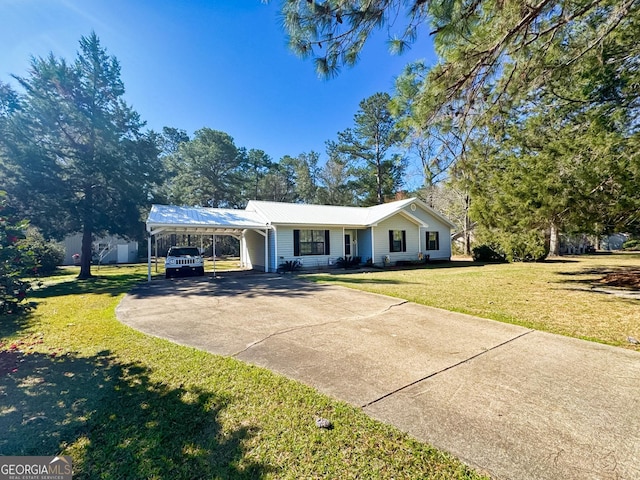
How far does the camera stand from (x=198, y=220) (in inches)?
579

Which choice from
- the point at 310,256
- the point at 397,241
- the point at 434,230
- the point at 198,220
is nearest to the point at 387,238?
the point at 397,241

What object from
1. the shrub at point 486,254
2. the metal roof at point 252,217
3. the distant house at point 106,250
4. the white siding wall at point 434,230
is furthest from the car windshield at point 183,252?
the shrub at point 486,254

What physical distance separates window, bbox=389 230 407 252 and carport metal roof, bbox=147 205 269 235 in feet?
28.4

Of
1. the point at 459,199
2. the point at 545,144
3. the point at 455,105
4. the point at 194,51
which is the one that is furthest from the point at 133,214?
the point at 459,199

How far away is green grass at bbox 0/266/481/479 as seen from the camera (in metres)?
2.26

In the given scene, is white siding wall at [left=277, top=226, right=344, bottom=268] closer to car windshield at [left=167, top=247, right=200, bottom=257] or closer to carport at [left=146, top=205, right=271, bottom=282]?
carport at [left=146, top=205, right=271, bottom=282]

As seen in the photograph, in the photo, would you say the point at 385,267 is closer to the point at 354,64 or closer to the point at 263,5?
the point at 354,64

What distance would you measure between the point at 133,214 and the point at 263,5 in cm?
1689

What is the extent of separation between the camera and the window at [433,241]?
21781 millimetres

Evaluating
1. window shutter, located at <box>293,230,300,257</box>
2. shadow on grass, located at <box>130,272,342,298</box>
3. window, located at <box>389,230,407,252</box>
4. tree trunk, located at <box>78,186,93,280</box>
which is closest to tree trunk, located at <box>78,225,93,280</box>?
tree trunk, located at <box>78,186,93,280</box>

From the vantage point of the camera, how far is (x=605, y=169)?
702 cm

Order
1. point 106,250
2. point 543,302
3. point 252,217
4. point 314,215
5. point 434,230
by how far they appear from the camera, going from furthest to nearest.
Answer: point 106,250
point 434,230
point 314,215
point 252,217
point 543,302

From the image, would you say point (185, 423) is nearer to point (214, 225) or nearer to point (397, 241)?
point (214, 225)

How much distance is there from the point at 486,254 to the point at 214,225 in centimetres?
1949
